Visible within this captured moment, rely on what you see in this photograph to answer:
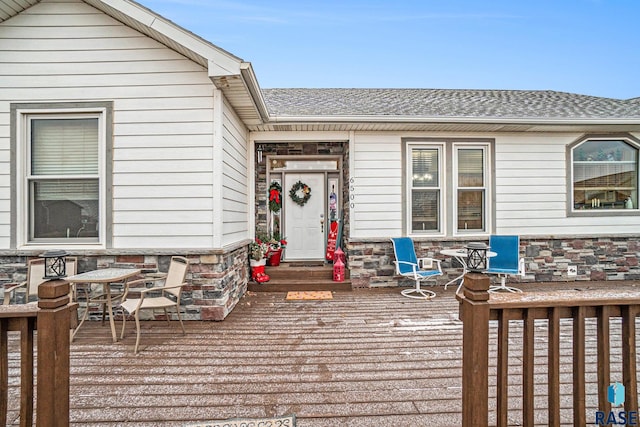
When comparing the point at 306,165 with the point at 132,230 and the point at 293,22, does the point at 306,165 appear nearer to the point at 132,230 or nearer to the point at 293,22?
the point at 132,230

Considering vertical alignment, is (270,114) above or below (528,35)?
below

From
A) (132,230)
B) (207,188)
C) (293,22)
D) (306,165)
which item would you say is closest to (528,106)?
(306,165)

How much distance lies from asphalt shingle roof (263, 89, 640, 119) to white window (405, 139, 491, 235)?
66 cm

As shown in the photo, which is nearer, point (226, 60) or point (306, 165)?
point (226, 60)

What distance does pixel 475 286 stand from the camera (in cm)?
152

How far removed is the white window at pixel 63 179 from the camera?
4.03 m

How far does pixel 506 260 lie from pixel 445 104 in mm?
3102

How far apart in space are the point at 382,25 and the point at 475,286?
48.8 ft

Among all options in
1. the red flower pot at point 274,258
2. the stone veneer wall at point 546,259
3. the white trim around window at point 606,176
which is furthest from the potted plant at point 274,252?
the white trim around window at point 606,176

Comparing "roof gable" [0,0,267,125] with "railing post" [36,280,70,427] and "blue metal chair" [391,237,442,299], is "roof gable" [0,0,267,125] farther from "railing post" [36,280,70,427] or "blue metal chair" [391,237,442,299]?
"blue metal chair" [391,237,442,299]

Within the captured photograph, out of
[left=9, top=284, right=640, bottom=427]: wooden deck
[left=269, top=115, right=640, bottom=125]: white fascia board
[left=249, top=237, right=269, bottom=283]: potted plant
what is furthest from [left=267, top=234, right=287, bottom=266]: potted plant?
[left=269, top=115, right=640, bottom=125]: white fascia board

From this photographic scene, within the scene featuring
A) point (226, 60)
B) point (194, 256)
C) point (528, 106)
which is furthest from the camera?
point (528, 106)

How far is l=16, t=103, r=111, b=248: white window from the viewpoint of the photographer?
4.03 metres

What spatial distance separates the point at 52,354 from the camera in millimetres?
1510
